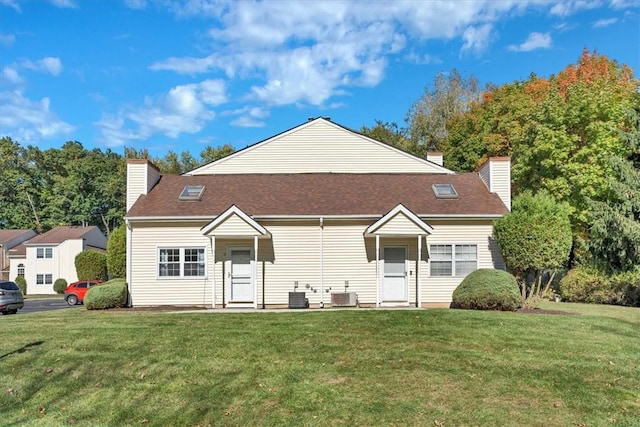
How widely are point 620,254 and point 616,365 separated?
11.8 meters

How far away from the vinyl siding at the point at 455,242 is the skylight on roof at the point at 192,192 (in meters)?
9.47

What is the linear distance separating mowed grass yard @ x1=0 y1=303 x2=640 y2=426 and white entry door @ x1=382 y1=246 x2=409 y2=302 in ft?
17.8

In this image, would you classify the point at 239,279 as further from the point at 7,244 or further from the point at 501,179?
the point at 7,244

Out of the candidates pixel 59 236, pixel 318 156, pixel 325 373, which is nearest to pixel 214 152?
pixel 59 236

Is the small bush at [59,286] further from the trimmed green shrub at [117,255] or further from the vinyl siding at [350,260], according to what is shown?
the vinyl siding at [350,260]

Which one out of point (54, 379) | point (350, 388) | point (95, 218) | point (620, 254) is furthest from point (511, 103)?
point (95, 218)

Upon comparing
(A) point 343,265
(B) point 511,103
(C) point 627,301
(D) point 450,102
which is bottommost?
(C) point 627,301

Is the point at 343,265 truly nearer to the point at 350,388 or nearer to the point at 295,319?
the point at 295,319

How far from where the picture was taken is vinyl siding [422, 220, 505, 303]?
17922mm

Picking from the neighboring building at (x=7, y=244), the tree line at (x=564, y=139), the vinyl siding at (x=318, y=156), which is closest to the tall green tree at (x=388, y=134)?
the tree line at (x=564, y=139)

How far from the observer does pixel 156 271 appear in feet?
59.0

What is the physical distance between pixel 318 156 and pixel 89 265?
26612 mm

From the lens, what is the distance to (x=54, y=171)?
7456cm

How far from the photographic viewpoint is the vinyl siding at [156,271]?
17.9m
